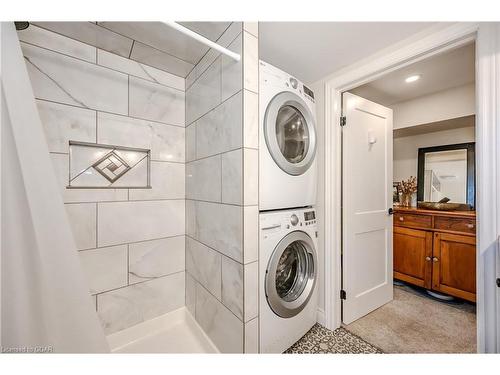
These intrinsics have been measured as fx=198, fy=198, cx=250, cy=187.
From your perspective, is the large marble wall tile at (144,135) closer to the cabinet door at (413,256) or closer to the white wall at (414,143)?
the cabinet door at (413,256)

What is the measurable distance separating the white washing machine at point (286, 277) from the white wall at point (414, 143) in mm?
2152

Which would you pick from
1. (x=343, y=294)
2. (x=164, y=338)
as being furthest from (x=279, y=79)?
(x=164, y=338)

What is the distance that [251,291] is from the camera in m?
1.09

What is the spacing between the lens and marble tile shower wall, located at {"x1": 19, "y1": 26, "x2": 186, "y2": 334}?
1210mm

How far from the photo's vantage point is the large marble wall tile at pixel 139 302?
135cm

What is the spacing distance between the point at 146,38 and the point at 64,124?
737 mm

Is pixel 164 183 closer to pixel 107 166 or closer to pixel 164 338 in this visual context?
pixel 107 166

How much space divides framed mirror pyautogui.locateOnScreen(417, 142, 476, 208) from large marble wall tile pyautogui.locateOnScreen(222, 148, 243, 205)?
267 cm

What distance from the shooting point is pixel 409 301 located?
6.64 feet

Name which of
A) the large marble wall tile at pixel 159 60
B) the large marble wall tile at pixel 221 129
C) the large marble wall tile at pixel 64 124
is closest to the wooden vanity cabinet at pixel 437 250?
the large marble wall tile at pixel 221 129
